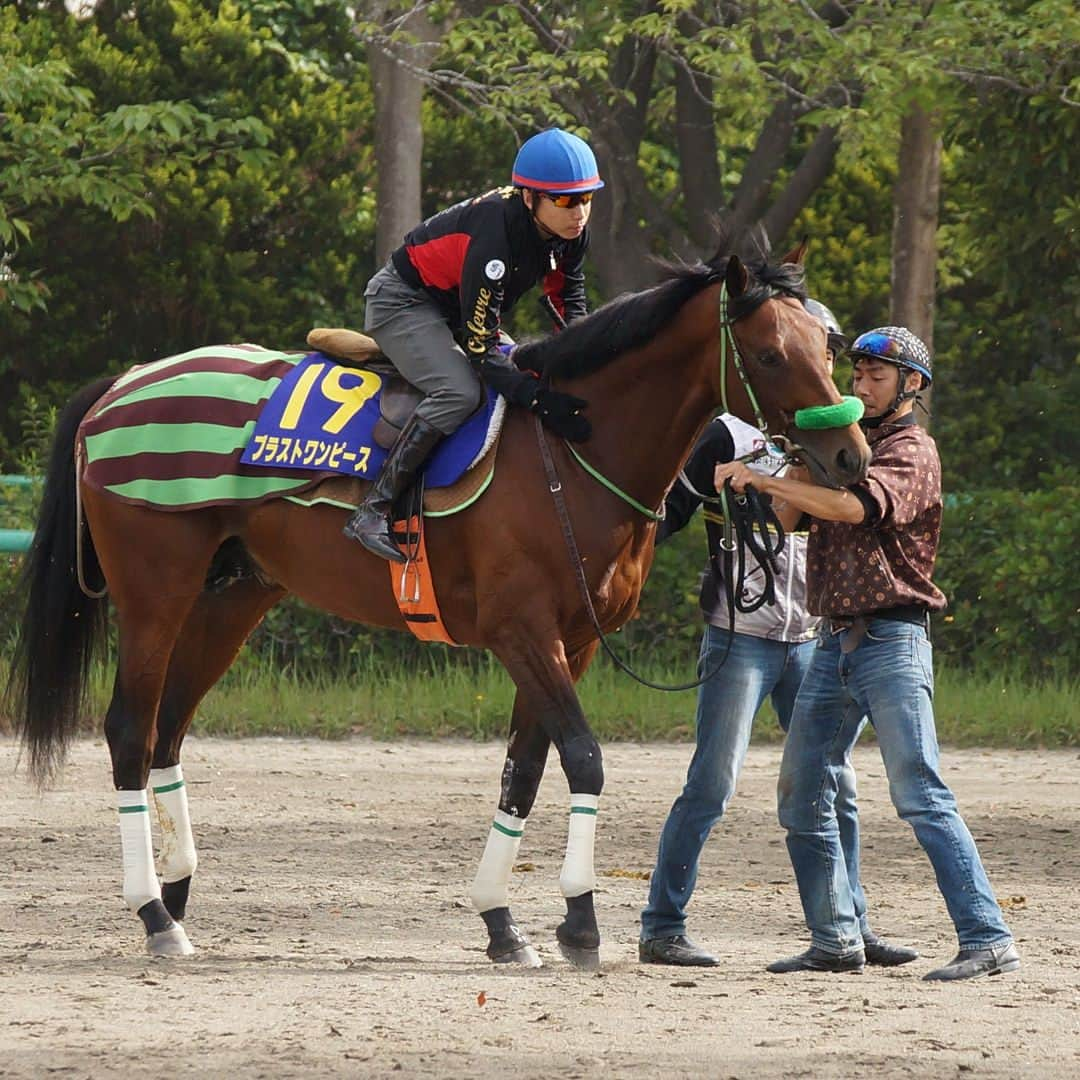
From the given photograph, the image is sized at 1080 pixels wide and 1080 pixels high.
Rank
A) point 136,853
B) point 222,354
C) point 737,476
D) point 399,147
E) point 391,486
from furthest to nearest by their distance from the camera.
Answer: point 399,147
point 222,354
point 136,853
point 391,486
point 737,476

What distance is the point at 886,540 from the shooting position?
577 centimetres

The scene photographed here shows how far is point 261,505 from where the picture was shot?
257 inches

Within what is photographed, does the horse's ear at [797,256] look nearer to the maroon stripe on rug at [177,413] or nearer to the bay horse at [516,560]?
the bay horse at [516,560]

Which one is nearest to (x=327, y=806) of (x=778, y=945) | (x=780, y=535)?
(x=778, y=945)

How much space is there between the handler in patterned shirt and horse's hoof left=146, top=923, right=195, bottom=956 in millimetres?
1819

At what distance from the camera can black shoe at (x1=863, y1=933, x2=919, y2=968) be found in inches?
239

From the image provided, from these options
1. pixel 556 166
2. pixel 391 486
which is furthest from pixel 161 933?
pixel 556 166

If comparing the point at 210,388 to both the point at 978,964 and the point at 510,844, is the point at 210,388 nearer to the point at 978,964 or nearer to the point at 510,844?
the point at 510,844

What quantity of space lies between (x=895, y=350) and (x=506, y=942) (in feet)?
6.98

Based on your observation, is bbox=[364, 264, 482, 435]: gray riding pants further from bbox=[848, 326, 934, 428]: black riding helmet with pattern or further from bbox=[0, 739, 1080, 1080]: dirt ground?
bbox=[0, 739, 1080, 1080]: dirt ground

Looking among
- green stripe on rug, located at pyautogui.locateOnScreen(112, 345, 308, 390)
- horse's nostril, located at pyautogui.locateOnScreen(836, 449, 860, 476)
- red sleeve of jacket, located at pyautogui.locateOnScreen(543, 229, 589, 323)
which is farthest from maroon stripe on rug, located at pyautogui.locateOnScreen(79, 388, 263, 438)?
horse's nostril, located at pyautogui.locateOnScreen(836, 449, 860, 476)

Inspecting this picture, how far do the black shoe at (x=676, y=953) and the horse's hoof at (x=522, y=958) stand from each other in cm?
34

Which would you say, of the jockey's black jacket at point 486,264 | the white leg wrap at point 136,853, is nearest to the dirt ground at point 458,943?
the white leg wrap at point 136,853

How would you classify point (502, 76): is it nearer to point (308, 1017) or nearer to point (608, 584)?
point (608, 584)
